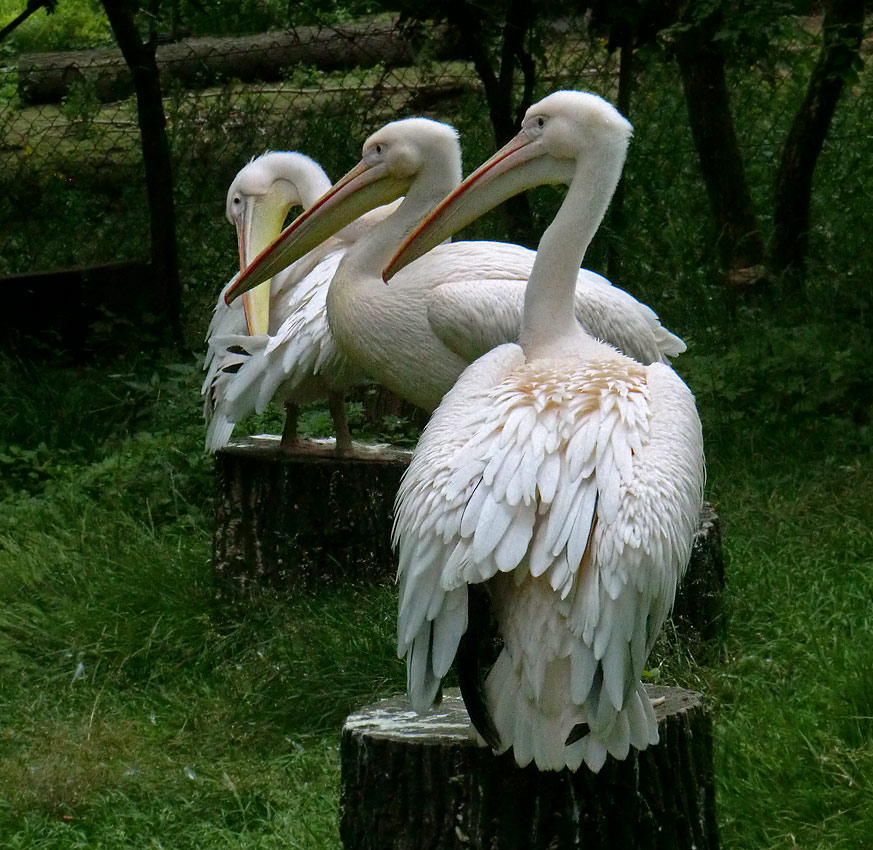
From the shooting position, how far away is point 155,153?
263 inches

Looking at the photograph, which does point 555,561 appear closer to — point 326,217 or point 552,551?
point 552,551

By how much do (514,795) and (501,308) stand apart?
5.57ft

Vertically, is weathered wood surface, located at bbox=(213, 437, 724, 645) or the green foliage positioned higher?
the green foliage

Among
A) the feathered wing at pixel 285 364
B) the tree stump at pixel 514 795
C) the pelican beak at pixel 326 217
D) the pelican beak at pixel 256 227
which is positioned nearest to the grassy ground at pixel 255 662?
the tree stump at pixel 514 795

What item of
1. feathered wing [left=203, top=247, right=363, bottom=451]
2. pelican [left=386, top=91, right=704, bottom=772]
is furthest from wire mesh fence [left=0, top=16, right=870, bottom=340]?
pelican [left=386, top=91, right=704, bottom=772]

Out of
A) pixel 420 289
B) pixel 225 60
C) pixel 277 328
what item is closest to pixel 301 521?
pixel 277 328

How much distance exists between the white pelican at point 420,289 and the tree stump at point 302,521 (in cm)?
36

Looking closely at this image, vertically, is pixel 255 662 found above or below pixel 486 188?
below

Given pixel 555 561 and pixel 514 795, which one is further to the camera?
pixel 514 795

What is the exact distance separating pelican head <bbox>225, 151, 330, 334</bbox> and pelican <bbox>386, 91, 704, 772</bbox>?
8.38 ft

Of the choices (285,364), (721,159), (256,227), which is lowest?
(285,364)

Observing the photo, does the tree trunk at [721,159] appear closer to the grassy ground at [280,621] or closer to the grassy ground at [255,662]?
the grassy ground at [280,621]

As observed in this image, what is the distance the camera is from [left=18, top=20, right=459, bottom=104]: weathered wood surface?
850cm

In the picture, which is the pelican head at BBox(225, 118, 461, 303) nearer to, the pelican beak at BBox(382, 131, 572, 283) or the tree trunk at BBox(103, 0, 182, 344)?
the pelican beak at BBox(382, 131, 572, 283)
